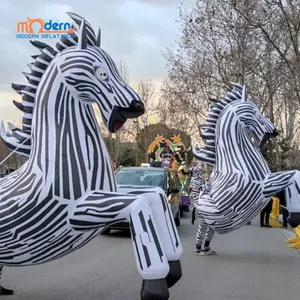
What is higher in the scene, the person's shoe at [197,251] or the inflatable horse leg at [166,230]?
the inflatable horse leg at [166,230]

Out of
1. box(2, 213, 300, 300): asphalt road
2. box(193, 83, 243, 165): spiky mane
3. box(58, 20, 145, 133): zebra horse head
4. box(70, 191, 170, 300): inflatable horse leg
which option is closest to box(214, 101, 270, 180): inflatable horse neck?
box(193, 83, 243, 165): spiky mane

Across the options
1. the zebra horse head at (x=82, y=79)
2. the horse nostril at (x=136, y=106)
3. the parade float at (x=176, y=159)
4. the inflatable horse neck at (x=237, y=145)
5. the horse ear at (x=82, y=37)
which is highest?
the horse ear at (x=82, y=37)

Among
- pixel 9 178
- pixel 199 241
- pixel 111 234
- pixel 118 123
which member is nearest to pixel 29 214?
pixel 9 178

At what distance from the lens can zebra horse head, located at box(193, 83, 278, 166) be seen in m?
9.58

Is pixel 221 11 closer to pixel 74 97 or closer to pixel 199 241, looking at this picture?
pixel 199 241

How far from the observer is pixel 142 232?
438 cm

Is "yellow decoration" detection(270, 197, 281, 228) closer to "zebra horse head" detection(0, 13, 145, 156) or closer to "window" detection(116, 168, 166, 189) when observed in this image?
"window" detection(116, 168, 166, 189)

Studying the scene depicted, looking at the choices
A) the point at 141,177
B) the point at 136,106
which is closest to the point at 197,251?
the point at 141,177

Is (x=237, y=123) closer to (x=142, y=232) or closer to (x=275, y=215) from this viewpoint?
(x=142, y=232)

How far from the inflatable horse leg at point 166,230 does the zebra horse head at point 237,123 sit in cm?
496

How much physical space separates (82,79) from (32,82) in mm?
639

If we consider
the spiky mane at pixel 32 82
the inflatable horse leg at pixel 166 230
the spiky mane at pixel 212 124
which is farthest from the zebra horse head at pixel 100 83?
the spiky mane at pixel 212 124

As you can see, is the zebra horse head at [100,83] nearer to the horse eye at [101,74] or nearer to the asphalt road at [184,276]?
the horse eye at [101,74]

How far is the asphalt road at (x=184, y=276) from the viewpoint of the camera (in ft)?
24.7
